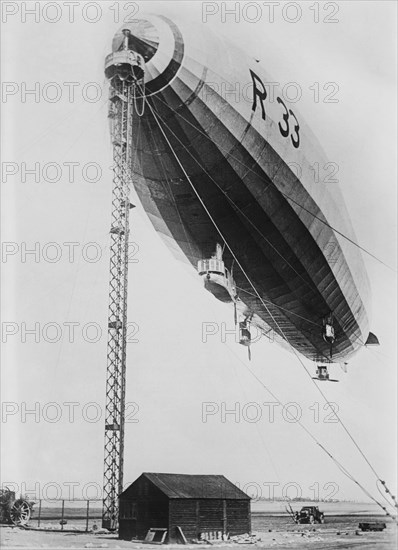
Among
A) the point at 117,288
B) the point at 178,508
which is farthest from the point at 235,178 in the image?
the point at 178,508

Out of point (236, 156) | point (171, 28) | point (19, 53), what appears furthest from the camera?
point (19, 53)

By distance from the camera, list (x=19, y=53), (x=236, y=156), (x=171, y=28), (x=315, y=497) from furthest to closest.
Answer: (x=315, y=497) < (x=19, y=53) < (x=236, y=156) < (x=171, y=28)

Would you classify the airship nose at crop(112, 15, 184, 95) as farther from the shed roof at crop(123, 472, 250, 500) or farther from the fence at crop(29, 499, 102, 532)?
the fence at crop(29, 499, 102, 532)

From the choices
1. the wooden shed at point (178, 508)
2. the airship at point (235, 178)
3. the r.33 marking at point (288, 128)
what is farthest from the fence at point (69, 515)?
the r.33 marking at point (288, 128)

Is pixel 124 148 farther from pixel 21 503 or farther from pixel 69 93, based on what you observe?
pixel 21 503

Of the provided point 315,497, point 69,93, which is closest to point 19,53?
point 69,93

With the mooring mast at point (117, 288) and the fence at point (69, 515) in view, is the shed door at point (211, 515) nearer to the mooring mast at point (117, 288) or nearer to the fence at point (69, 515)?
the mooring mast at point (117, 288)
